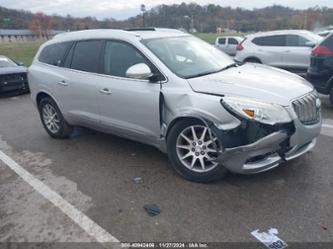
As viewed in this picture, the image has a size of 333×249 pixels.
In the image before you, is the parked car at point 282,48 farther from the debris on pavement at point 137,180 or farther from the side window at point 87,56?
the debris on pavement at point 137,180

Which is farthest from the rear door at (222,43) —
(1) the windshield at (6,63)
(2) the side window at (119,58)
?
(2) the side window at (119,58)

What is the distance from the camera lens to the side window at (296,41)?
10263 mm

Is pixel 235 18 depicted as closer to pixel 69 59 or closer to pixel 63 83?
pixel 69 59

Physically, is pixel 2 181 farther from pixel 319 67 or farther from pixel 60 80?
pixel 319 67

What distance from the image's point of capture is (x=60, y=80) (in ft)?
16.2

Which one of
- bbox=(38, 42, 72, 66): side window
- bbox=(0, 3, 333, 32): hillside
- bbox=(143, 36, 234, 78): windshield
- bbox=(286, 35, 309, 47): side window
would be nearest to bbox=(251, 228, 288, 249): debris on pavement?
bbox=(143, 36, 234, 78): windshield

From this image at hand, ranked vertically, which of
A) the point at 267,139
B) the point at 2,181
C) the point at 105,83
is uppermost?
the point at 105,83

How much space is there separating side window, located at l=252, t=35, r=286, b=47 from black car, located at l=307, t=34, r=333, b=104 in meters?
4.46

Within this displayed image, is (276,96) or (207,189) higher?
(276,96)

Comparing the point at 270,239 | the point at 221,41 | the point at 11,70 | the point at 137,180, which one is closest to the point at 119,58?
the point at 137,180

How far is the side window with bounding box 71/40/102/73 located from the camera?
4492 millimetres

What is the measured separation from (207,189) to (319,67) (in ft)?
14.2

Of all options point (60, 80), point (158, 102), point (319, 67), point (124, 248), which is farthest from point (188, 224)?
point (319, 67)

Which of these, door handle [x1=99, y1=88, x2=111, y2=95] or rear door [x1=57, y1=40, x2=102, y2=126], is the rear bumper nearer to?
door handle [x1=99, y1=88, x2=111, y2=95]
